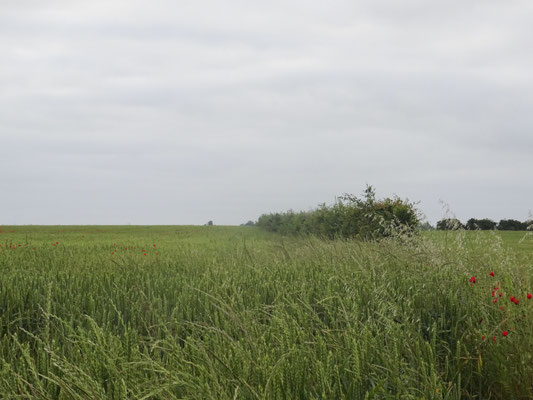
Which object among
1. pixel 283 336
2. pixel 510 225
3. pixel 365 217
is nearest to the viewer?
pixel 283 336

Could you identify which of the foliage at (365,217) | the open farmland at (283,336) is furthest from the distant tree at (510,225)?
the open farmland at (283,336)

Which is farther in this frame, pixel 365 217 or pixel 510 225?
pixel 510 225

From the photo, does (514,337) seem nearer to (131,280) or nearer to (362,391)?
(362,391)

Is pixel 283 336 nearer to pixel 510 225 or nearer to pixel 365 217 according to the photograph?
pixel 365 217

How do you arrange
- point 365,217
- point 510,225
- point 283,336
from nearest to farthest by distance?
point 283,336
point 365,217
point 510,225

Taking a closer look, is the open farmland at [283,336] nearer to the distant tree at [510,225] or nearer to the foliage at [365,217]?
the foliage at [365,217]

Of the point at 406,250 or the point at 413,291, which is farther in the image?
the point at 406,250

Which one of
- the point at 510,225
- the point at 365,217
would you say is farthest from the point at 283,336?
the point at 510,225

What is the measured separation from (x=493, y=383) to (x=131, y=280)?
174 inches

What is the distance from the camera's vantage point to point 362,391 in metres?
2.50

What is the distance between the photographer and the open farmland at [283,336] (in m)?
2.29

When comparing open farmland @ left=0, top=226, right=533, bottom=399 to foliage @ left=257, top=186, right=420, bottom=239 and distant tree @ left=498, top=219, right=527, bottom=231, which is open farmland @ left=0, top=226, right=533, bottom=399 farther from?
distant tree @ left=498, top=219, right=527, bottom=231

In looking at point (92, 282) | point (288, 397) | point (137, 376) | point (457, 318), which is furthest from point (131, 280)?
point (288, 397)

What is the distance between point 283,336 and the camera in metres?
2.77
